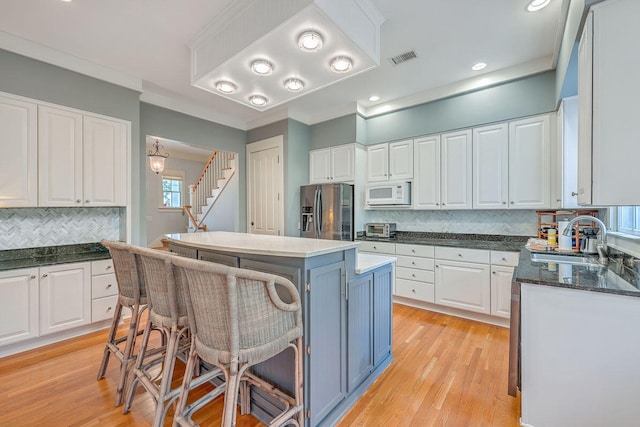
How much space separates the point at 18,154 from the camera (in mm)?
2523

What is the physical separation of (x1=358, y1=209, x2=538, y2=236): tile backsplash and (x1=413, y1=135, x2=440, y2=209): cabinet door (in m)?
0.37

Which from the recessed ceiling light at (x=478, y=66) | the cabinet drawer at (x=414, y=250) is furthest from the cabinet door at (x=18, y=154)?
the recessed ceiling light at (x=478, y=66)

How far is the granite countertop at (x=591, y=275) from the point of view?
1.31 m

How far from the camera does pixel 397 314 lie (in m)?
3.40

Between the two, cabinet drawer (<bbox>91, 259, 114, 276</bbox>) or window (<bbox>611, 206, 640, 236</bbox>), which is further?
cabinet drawer (<bbox>91, 259, 114, 276</bbox>)

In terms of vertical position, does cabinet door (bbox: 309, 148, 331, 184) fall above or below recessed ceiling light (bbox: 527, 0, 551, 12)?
below

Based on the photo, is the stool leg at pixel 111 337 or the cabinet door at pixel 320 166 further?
the cabinet door at pixel 320 166

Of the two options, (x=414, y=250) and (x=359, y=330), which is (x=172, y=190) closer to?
(x=414, y=250)

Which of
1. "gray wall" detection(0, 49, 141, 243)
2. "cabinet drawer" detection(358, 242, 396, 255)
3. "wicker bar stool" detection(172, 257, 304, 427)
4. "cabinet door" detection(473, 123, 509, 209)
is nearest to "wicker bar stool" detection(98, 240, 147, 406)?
"wicker bar stool" detection(172, 257, 304, 427)

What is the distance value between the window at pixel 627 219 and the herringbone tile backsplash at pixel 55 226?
5082 mm

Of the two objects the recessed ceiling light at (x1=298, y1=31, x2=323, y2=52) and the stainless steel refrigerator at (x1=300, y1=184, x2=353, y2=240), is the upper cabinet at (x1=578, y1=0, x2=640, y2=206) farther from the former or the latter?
the stainless steel refrigerator at (x1=300, y1=184, x2=353, y2=240)

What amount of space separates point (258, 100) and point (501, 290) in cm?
323

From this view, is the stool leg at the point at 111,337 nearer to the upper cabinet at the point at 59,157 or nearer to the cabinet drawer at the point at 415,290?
the upper cabinet at the point at 59,157

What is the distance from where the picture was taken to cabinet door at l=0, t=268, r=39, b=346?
2352 mm
